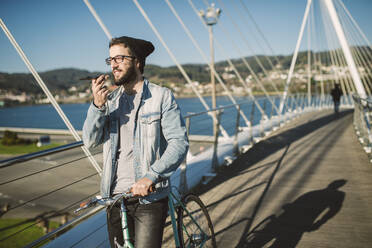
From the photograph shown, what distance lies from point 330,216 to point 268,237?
799 millimetres

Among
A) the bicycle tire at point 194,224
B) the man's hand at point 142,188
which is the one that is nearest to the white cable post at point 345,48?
the bicycle tire at point 194,224

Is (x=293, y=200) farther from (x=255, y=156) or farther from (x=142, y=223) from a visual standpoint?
(x=142, y=223)

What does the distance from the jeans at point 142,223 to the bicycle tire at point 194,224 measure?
1.42 ft

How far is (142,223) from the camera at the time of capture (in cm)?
127

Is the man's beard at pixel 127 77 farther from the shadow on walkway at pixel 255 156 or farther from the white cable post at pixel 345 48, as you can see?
the white cable post at pixel 345 48

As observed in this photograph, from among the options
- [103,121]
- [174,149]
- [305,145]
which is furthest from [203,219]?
[305,145]

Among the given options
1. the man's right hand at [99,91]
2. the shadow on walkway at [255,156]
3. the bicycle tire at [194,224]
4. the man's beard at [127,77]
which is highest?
the man's beard at [127,77]

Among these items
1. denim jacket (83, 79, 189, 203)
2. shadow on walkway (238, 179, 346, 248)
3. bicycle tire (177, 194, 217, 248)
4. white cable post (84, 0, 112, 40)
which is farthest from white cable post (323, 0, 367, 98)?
denim jacket (83, 79, 189, 203)

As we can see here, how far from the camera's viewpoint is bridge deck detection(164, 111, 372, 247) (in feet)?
8.11

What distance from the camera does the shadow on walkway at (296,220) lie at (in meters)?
2.42

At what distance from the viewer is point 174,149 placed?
1.25 metres

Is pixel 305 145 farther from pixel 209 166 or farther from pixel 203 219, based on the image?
pixel 203 219

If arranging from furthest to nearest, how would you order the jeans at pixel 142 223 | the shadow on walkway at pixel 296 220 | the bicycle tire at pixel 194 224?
the shadow on walkway at pixel 296 220 < the bicycle tire at pixel 194 224 < the jeans at pixel 142 223

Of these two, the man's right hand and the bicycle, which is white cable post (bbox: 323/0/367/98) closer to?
the bicycle
